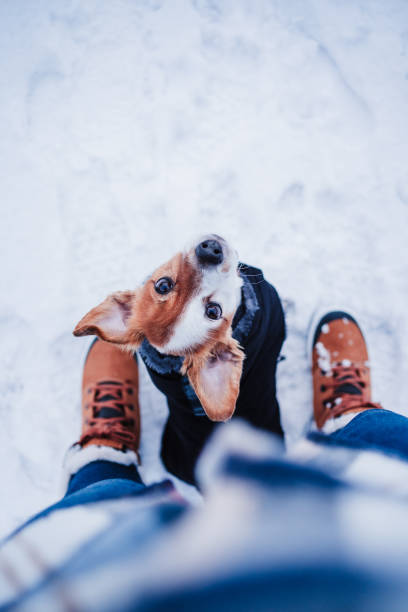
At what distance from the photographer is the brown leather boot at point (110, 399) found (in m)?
2.27

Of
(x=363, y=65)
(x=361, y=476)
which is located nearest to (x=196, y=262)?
(x=361, y=476)

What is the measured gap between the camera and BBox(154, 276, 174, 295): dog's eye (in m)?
1.74

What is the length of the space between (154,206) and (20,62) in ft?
4.91

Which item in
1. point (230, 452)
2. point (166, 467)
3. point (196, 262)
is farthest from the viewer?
point (166, 467)

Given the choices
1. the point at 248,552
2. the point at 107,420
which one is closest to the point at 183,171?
the point at 107,420

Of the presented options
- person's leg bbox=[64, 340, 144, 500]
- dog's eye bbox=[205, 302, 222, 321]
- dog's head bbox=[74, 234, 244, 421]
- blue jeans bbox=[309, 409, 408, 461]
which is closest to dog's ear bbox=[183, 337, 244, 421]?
dog's head bbox=[74, 234, 244, 421]

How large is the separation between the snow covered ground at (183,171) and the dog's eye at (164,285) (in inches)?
29.3

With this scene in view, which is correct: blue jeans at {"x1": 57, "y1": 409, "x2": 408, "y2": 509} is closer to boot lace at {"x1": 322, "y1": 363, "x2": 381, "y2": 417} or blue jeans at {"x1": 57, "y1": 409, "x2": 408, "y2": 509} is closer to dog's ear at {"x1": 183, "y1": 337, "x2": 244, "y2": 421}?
dog's ear at {"x1": 183, "y1": 337, "x2": 244, "y2": 421}

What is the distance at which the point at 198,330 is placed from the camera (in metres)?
1.66

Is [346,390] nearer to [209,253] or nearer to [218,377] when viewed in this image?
[218,377]

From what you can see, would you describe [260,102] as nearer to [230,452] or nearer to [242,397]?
[242,397]

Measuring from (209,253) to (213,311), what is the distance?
263mm

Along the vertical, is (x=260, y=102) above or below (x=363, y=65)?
below

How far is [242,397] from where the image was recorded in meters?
1.76
